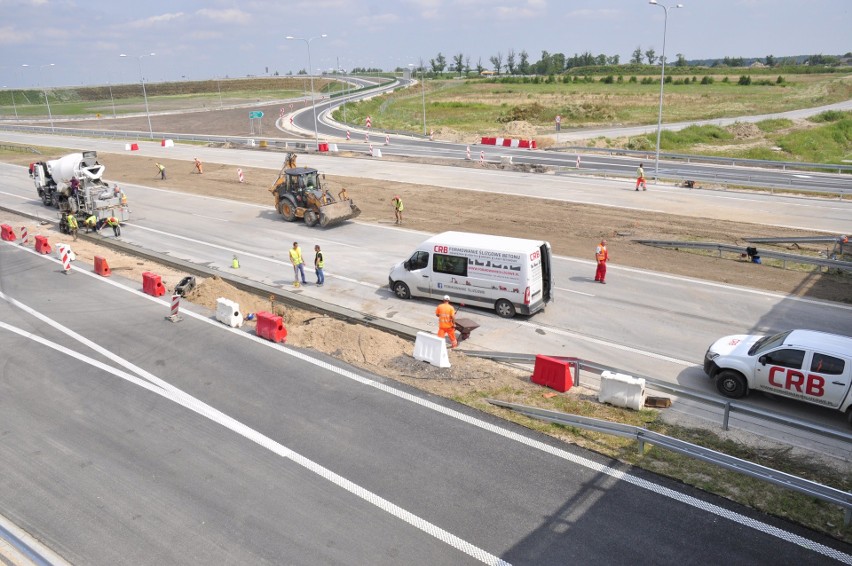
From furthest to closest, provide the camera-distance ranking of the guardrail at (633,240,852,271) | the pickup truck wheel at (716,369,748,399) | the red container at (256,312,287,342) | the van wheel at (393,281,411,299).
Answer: the guardrail at (633,240,852,271), the van wheel at (393,281,411,299), the red container at (256,312,287,342), the pickup truck wheel at (716,369,748,399)

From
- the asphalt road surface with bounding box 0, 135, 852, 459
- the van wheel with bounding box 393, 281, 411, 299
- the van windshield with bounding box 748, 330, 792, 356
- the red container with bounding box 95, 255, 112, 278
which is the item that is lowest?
the asphalt road surface with bounding box 0, 135, 852, 459

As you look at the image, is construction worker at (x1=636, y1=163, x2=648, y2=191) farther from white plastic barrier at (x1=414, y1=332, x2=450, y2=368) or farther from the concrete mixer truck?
the concrete mixer truck

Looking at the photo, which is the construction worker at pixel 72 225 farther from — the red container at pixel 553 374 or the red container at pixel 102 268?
the red container at pixel 553 374

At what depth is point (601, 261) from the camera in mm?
21359

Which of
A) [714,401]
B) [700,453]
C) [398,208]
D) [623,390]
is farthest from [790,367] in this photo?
[398,208]

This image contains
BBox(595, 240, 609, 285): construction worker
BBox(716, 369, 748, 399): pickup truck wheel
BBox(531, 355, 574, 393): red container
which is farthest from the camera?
BBox(595, 240, 609, 285): construction worker

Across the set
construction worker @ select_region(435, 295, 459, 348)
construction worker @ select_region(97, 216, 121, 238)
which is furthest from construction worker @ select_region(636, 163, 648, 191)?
construction worker @ select_region(97, 216, 121, 238)

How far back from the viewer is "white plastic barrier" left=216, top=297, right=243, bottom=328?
17.6 meters

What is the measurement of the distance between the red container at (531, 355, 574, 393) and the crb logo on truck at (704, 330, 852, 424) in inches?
126

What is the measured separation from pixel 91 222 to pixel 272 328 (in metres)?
18.2

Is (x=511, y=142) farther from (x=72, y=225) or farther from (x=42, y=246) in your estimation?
(x=42, y=246)

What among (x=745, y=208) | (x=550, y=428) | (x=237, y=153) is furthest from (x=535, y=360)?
(x=237, y=153)

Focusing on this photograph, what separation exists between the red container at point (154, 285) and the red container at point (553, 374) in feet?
42.9

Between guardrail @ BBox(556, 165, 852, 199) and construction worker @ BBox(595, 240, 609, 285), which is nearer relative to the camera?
construction worker @ BBox(595, 240, 609, 285)
